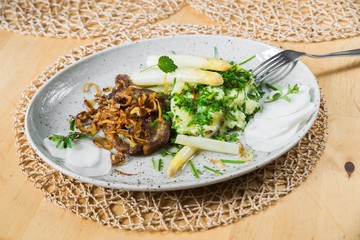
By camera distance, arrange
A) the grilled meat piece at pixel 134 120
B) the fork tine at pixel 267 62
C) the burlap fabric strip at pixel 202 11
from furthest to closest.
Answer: the burlap fabric strip at pixel 202 11
the fork tine at pixel 267 62
the grilled meat piece at pixel 134 120

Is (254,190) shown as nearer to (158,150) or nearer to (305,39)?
(158,150)

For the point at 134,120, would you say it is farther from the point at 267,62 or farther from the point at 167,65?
the point at 267,62

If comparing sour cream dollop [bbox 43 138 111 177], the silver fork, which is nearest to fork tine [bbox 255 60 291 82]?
the silver fork

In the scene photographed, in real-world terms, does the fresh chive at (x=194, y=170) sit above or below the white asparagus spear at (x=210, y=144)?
below

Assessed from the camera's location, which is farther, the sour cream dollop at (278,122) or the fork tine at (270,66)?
the fork tine at (270,66)

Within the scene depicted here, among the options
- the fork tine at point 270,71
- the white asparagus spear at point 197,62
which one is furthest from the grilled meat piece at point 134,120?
the fork tine at point 270,71

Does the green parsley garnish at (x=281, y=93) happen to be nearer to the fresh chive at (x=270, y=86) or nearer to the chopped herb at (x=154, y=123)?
the fresh chive at (x=270, y=86)

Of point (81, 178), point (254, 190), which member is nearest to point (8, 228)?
point (81, 178)
